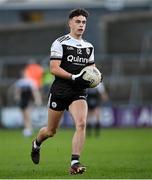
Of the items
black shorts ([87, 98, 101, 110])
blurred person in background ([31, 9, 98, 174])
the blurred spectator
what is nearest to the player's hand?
blurred person in background ([31, 9, 98, 174])

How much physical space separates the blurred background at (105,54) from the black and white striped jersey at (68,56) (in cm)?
1947

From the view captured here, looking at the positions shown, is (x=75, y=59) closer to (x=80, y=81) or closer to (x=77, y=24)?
(x=80, y=81)

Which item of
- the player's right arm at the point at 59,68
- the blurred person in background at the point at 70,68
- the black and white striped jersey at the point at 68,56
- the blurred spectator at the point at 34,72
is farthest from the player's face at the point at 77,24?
the blurred spectator at the point at 34,72

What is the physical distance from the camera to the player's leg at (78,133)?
Result: 44.2 ft

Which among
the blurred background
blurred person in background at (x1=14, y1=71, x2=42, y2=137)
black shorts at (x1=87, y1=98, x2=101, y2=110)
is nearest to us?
black shorts at (x1=87, y1=98, x2=101, y2=110)

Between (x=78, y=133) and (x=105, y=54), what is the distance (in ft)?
78.7

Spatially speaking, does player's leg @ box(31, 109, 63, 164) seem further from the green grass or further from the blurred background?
the blurred background

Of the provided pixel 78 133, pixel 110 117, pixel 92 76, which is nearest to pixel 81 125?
pixel 78 133

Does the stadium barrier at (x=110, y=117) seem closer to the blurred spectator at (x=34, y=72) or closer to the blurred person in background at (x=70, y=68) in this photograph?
the blurred spectator at (x=34, y=72)

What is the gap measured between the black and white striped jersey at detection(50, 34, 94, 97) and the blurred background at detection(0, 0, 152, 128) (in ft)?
63.9

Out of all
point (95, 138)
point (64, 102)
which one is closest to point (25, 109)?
point (95, 138)

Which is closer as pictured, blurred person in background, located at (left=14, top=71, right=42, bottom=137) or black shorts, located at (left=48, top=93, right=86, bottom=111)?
black shorts, located at (left=48, top=93, right=86, bottom=111)

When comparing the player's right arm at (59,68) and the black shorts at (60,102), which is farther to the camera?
the black shorts at (60,102)

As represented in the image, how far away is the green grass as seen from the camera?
13680 mm
